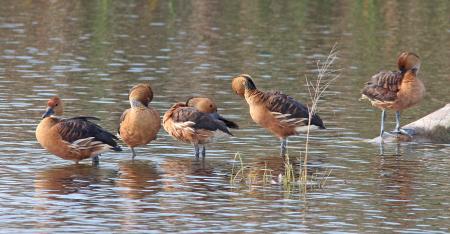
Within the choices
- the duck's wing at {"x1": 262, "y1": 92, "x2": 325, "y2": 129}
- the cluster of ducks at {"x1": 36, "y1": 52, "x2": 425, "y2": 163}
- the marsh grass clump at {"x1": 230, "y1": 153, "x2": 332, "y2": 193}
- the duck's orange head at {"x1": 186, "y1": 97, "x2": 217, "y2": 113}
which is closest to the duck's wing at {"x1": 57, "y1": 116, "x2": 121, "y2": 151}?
the cluster of ducks at {"x1": 36, "y1": 52, "x2": 425, "y2": 163}

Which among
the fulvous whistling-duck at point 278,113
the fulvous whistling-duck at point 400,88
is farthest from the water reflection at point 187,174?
the fulvous whistling-duck at point 400,88

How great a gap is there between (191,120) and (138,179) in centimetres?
189

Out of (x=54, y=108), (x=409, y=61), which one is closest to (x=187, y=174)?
(x=54, y=108)

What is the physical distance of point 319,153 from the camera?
2000 centimetres

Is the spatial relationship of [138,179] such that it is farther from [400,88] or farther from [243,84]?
[400,88]

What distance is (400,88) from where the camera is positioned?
70.5 feet

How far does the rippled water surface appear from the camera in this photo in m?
15.1

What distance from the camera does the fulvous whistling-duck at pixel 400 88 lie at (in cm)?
2141

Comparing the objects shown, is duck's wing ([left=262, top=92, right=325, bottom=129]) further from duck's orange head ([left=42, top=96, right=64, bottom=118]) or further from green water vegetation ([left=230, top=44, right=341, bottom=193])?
duck's orange head ([left=42, top=96, right=64, bottom=118])

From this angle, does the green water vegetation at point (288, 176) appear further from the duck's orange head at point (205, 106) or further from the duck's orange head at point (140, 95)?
the duck's orange head at point (140, 95)

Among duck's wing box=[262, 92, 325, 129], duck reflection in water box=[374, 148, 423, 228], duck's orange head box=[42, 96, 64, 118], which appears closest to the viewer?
duck reflection in water box=[374, 148, 423, 228]

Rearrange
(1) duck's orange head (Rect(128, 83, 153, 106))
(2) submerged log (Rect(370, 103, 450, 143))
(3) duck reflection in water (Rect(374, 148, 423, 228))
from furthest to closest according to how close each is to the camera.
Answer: (2) submerged log (Rect(370, 103, 450, 143))
(1) duck's orange head (Rect(128, 83, 153, 106))
(3) duck reflection in water (Rect(374, 148, 423, 228))

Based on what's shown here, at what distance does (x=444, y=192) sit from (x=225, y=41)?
18445 millimetres

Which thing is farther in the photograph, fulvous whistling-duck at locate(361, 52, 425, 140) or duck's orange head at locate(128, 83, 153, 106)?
fulvous whistling-duck at locate(361, 52, 425, 140)
